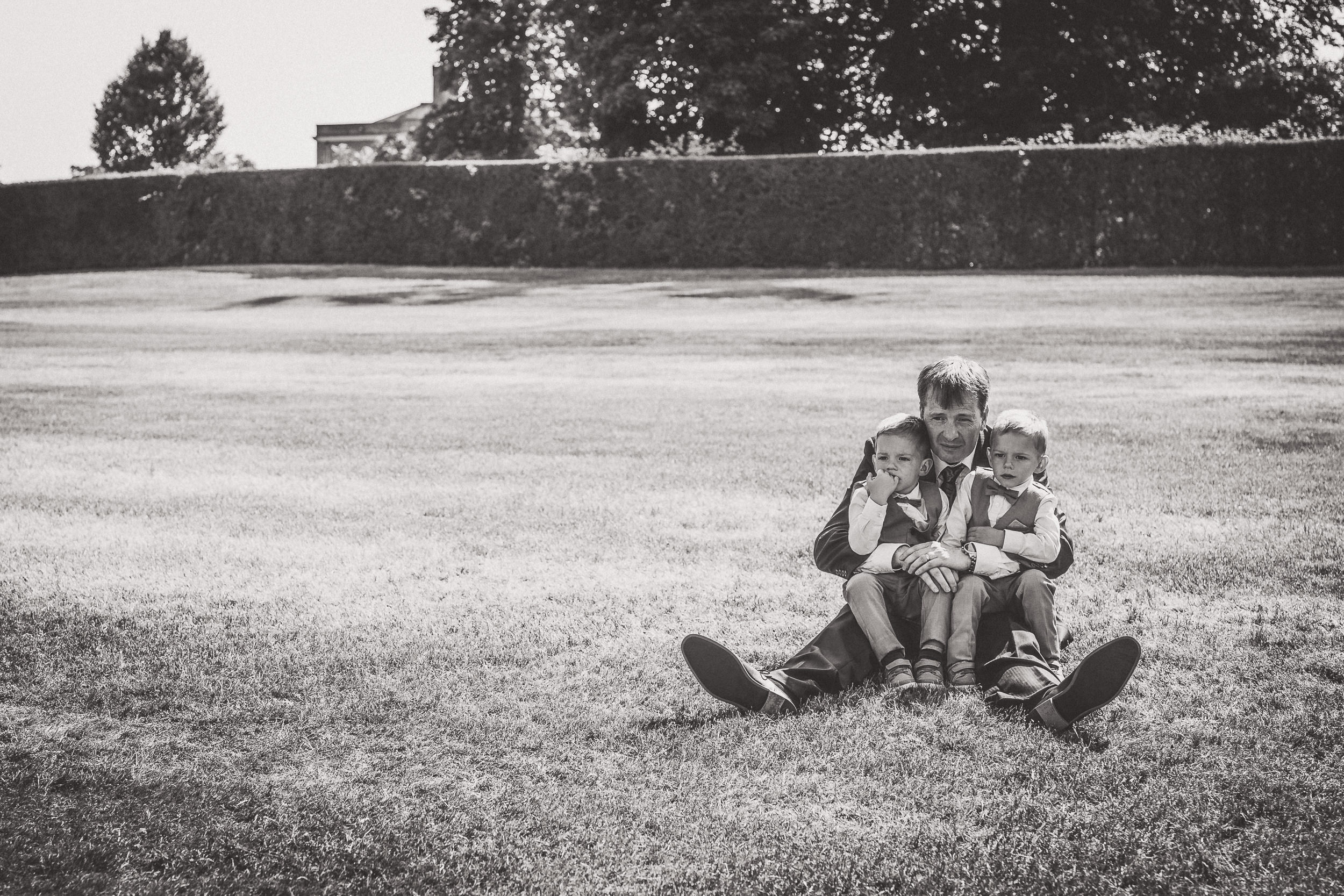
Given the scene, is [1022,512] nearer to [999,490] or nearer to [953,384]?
[999,490]

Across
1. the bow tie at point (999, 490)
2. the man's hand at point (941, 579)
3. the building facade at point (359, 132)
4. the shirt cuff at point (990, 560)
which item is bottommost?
the man's hand at point (941, 579)

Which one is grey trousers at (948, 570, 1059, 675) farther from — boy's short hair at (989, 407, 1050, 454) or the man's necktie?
boy's short hair at (989, 407, 1050, 454)

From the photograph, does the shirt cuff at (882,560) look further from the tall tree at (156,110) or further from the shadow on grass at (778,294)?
the tall tree at (156,110)

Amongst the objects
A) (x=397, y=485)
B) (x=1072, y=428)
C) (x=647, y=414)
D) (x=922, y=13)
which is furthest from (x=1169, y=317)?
(x=922, y=13)

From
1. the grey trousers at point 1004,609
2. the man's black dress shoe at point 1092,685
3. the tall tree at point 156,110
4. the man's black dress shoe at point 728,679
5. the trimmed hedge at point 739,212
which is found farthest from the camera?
the tall tree at point 156,110

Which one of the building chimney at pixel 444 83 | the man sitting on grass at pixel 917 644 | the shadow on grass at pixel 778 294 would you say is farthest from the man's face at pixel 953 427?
the building chimney at pixel 444 83

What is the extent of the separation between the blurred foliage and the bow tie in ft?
86.6

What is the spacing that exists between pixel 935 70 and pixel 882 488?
3263 cm

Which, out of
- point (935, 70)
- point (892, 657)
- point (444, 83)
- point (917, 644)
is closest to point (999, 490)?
point (917, 644)

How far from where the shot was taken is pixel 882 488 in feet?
13.8

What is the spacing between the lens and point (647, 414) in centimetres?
1018

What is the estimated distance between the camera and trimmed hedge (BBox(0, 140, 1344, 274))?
2367cm

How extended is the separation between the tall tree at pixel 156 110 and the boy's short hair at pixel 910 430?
71.1 meters

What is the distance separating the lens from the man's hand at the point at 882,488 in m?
4.21
